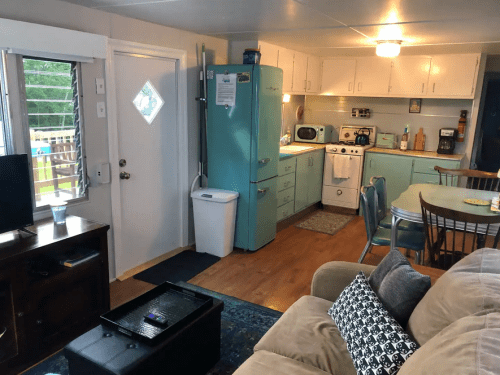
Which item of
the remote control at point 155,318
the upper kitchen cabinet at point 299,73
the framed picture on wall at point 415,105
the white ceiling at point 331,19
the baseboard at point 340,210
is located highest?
the white ceiling at point 331,19

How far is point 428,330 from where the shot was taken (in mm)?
1478

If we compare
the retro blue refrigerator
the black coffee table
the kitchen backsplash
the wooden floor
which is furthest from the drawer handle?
the kitchen backsplash

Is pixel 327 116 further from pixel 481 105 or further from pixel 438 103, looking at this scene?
pixel 481 105

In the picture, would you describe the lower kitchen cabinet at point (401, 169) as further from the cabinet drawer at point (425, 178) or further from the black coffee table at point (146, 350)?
the black coffee table at point (146, 350)

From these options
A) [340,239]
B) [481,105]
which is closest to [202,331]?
[340,239]

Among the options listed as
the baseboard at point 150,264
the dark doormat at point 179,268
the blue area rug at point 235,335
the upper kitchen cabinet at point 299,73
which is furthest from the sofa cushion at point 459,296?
the upper kitchen cabinet at point 299,73

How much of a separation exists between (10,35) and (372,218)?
2.78 m

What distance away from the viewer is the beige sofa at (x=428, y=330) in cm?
107

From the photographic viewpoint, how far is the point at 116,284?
3.25 m

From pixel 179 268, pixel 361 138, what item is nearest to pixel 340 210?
pixel 361 138

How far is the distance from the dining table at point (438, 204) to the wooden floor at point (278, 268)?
0.69 metres

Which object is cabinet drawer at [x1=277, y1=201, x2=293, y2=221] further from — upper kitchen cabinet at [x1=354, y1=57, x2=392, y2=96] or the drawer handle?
upper kitchen cabinet at [x1=354, y1=57, x2=392, y2=96]

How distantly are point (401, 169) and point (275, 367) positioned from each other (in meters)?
4.02

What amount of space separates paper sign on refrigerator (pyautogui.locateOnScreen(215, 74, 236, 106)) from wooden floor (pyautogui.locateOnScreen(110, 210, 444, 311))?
1513 mm
